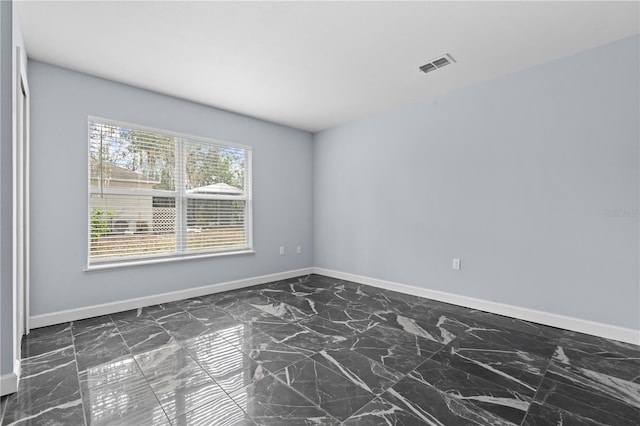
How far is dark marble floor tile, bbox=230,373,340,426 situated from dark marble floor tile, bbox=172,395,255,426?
0.04m

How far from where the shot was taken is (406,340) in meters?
2.52

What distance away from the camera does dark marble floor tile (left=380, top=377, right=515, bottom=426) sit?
1537 millimetres

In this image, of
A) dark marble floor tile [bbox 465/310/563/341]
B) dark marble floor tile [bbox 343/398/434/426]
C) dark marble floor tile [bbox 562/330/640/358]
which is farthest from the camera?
dark marble floor tile [bbox 465/310/563/341]

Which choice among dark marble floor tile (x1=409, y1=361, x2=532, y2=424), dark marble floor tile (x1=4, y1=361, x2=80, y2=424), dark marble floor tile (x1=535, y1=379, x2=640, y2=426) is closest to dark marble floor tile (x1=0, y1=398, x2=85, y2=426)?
dark marble floor tile (x1=4, y1=361, x2=80, y2=424)

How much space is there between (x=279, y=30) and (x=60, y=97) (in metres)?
2.32

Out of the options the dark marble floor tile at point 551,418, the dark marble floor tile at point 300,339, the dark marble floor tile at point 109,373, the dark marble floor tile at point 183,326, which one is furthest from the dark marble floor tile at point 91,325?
the dark marble floor tile at point 551,418

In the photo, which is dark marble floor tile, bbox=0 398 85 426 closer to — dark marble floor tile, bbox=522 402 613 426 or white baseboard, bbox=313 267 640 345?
dark marble floor tile, bbox=522 402 613 426

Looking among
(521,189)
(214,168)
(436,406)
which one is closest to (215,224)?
(214,168)

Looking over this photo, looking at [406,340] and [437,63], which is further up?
[437,63]

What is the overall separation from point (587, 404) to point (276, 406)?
68.4 inches

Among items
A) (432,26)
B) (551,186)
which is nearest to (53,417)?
(432,26)

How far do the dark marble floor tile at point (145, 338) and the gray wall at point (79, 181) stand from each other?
786mm

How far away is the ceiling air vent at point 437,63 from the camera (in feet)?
9.31

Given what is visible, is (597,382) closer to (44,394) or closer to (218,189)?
(44,394)
